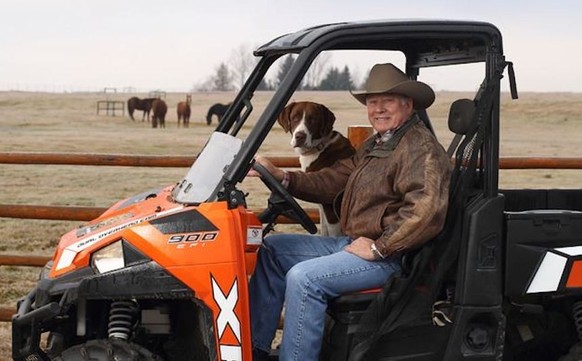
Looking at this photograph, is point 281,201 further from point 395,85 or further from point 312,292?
point 395,85

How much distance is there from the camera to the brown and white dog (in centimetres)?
518

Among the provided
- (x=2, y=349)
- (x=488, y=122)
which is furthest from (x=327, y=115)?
(x=2, y=349)

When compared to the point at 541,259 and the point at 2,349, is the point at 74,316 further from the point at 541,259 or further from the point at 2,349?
the point at 2,349

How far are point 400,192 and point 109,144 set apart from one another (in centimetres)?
2549

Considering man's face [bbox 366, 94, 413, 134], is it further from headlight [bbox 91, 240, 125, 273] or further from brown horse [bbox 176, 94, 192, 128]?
brown horse [bbox 176, 94, 192, 128]

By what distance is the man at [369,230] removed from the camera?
3449mm

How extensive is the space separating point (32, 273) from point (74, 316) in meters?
4.13

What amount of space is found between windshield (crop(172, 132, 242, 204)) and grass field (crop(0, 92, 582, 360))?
174mm

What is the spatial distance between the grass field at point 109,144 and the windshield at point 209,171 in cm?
17

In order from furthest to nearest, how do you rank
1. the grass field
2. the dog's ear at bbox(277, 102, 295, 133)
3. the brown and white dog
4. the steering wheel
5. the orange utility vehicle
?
the grass field
the dog's ear at bbox(277, 102, 295, 133)
the brown and white dog
the steering wheel
the orange utility vehicle

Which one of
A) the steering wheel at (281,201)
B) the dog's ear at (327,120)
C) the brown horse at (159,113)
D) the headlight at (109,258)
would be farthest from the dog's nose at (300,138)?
the brown horse at (159,113)

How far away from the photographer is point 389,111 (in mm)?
3752

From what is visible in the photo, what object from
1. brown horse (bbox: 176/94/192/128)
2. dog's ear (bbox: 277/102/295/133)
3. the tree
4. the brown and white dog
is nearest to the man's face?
the tree

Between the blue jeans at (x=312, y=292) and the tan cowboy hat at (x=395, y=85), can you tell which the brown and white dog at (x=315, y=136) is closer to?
the tan cowboy hat at (x=395, y=85)
